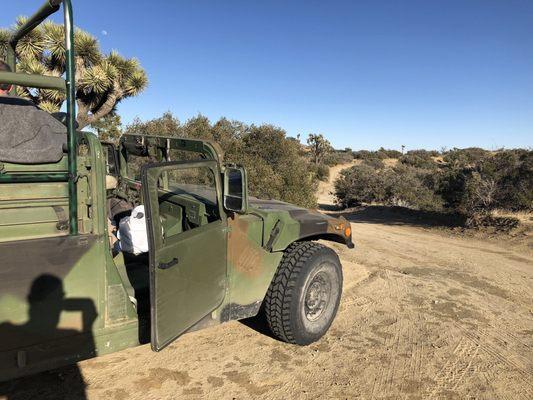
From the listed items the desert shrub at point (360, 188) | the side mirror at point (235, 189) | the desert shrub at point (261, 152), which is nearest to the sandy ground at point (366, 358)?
the side mirror at point (235, 189)

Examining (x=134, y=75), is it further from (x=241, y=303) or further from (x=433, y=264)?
(x=241, y=303)

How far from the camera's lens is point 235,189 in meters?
2.98

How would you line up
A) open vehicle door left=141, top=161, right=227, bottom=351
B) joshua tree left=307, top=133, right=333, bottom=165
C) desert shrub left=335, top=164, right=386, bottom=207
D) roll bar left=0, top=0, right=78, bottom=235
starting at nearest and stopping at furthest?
roll bar left=0, top=0, right=78, bottom=235 < open vehicle door left=141, top=161, right=227, bottom=351 < desert shrub left=335, top=164, right=386, bottom=207 < joshua tree left=307, top=133, right=333, bottom=165

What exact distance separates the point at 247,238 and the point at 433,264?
5.19 meters

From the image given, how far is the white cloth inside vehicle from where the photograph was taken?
3.43 m

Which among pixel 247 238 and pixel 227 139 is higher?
pixel 227 139

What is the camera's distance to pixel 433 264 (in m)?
7.23

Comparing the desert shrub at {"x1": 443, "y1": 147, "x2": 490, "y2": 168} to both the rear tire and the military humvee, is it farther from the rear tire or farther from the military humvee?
the military humvee

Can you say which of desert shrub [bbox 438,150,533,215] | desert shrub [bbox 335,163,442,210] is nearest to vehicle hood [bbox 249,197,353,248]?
desert shrub [bbox 438,150,533,215]

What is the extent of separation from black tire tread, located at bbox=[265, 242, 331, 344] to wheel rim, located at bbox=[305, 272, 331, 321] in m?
0.27

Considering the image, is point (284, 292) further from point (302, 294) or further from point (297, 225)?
point (297, 225)

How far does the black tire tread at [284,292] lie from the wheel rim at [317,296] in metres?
0.27

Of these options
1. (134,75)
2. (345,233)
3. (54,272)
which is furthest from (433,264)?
(134,75)

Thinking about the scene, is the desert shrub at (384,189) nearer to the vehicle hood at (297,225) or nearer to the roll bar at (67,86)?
the vehicle hood at (297,225)
